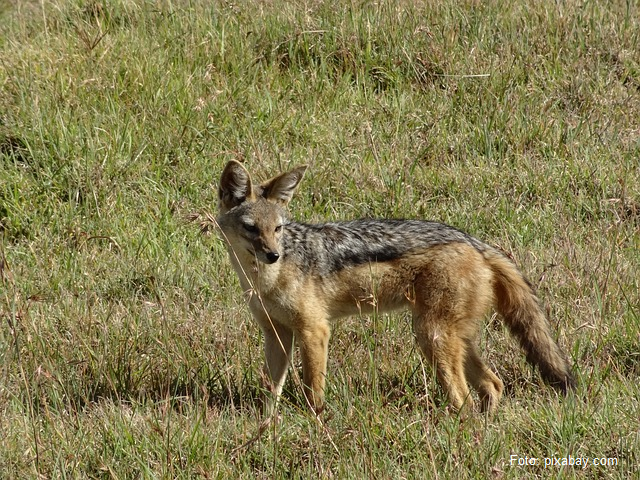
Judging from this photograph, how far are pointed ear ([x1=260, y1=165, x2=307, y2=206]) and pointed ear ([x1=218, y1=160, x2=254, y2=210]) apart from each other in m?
0.13

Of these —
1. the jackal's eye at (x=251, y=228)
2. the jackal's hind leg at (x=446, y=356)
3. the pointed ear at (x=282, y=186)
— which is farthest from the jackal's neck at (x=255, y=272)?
the jackal's hind leg at (x=446, y=356)

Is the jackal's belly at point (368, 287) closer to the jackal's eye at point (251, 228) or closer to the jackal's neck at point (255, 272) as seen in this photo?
the jackal's neck at point (255, 272)

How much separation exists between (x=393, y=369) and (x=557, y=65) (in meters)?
4.65

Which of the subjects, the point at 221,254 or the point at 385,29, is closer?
the point at 221,254

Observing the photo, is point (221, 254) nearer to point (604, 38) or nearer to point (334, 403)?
point (334, 403)

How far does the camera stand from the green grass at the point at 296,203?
5168mm

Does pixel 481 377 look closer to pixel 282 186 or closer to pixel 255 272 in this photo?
pixel 255 272

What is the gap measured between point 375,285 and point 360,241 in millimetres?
383

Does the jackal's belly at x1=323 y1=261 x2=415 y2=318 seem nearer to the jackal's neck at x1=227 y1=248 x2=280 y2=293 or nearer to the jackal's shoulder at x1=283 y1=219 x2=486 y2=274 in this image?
the jackal's shoulder at x1=283 y1=219 x2=486 y2=274

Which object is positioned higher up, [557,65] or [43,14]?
[43,14]

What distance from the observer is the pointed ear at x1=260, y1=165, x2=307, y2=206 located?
6.66 meters

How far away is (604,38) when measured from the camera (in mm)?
10031

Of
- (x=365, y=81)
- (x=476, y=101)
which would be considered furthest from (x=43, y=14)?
(x=476, y=101)

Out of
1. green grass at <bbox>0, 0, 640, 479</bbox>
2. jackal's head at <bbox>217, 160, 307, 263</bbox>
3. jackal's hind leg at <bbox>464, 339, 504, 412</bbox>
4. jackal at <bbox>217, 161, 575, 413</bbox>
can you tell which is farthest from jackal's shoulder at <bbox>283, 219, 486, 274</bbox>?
jackal's hind leg at <bbox>464, 339, 504, 412</bbox>
